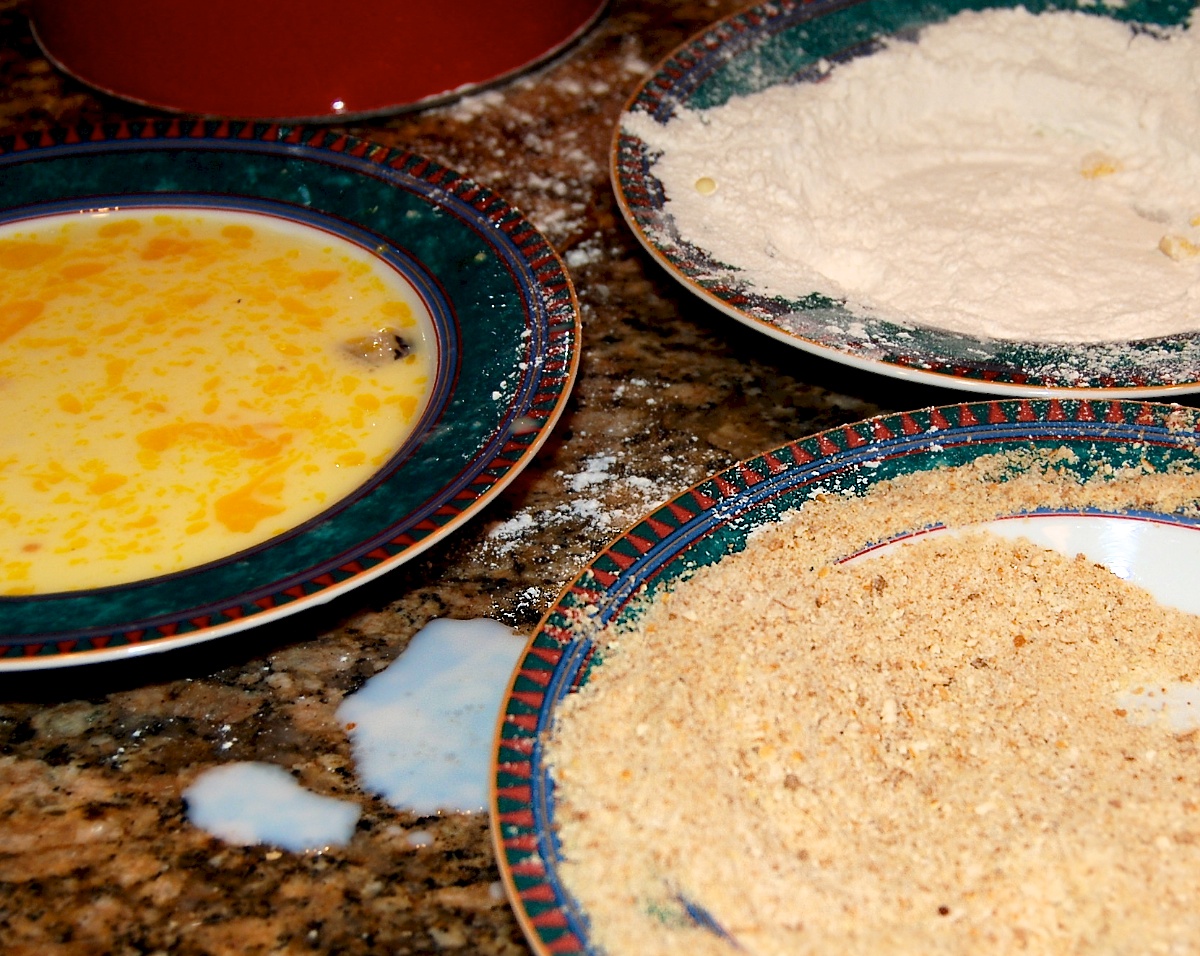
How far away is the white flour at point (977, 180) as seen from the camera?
1.10 m

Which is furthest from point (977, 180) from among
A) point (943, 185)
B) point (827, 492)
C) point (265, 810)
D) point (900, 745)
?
point (265, 810)

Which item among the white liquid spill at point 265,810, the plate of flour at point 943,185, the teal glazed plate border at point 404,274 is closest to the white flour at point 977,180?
the plate of flour at point 943,185

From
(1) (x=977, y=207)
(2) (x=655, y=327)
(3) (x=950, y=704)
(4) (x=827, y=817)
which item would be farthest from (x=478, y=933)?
(1) (x=977, y=207)

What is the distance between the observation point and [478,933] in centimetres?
75

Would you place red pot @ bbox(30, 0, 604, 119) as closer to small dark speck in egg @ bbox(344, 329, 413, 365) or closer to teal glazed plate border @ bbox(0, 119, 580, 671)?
teal glazed plate border @ bbox(0, 119, 580, 671)

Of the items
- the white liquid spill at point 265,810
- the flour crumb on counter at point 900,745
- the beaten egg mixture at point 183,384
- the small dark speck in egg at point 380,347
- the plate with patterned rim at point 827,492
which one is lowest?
the white liquid spill at point 265,810

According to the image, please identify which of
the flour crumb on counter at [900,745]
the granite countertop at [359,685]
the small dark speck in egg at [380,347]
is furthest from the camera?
the small dark speck in egg at [380,347]

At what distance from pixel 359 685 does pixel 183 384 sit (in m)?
0.34

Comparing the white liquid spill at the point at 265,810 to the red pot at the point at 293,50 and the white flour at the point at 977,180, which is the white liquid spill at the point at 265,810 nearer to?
the white flour at the point at 977,180

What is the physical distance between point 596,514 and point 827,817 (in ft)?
1.33

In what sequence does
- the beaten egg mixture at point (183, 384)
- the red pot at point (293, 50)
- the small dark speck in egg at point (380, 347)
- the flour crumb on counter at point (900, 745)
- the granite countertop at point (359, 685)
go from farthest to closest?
the red pot at point (293, 50)
the small dark speck in egg at point (380, 347)
the beaten egg mixture at point (183, 384)
the granite countertop at point (359, 685)
the flour crumb on counter at point (900, 745)

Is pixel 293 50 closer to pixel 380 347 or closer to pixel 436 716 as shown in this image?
pixel 380 347

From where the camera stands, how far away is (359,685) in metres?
0.91

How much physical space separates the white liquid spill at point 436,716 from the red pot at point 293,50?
810 millimetres
